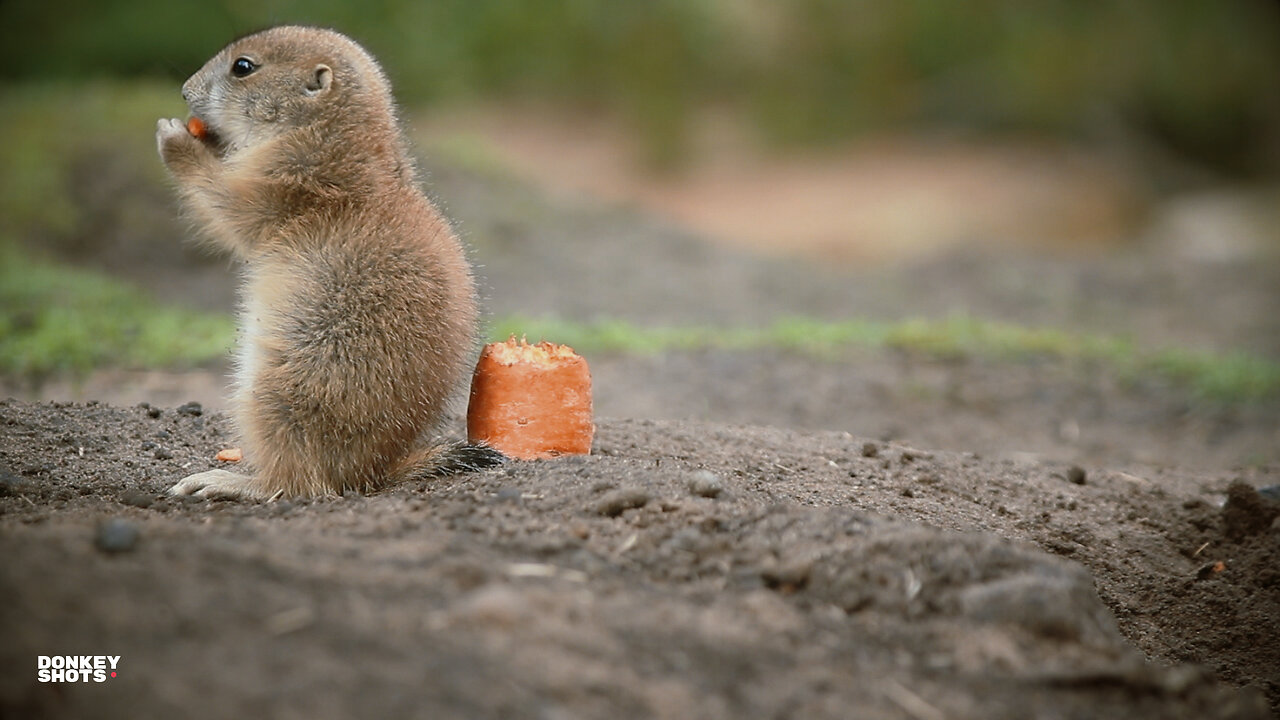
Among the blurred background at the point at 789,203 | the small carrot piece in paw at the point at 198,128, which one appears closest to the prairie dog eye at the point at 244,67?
the small carrot piece in paw at the point at 198,128

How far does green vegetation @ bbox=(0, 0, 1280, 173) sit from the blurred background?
1.6 inches

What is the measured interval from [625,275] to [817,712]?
331 inches

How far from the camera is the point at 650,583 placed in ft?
8.12

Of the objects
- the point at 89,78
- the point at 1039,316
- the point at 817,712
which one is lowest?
the point at 817,712

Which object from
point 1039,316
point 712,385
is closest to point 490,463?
point 712,385

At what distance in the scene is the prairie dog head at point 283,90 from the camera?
343 centimetres

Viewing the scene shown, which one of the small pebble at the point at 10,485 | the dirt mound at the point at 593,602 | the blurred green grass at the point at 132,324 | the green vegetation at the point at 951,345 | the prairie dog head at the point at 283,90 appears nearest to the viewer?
the dirt mound at the point at 593,602

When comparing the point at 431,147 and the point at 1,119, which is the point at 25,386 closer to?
the point at 1,119

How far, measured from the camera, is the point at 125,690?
178 centimetres

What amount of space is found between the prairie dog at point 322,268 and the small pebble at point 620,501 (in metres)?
0.58

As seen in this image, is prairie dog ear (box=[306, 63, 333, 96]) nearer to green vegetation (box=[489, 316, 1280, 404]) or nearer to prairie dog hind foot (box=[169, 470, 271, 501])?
prairie dog hind foot (box=[169, 470, 271, 501])

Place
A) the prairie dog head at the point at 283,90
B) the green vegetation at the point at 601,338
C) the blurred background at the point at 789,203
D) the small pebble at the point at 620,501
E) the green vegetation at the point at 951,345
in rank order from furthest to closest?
the green vegetation at the point at 951,345
the blurred background at the point at 789,203
the green vegetation at the point at 601,338
the prairie dog head at the point at 283,90
the small pebble at the point at 620,501

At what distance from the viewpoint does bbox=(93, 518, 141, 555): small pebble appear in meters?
2.27

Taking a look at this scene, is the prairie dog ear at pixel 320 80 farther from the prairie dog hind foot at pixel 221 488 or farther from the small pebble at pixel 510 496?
the small pebble at pixel 510 496
